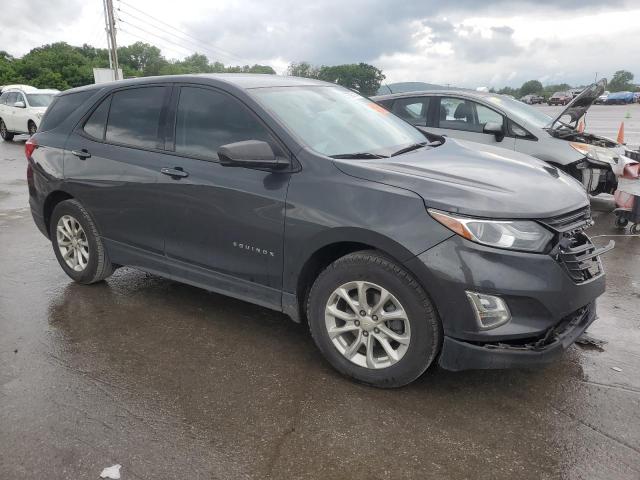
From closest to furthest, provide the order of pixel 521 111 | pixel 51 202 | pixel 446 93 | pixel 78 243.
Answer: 1. pixel 78 243
2. pixel 51 202
3. pixel 446 93
4. pixel 521 111

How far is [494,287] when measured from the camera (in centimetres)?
271

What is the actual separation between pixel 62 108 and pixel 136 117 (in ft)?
3.47

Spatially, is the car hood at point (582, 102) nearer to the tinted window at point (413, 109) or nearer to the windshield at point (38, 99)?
the tinted window at point (413, 109)

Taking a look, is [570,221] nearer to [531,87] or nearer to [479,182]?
[479,182]

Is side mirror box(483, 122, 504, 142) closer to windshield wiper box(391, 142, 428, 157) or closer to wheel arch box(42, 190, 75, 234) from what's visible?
windshield wiper box(391, 142, 428, 157)

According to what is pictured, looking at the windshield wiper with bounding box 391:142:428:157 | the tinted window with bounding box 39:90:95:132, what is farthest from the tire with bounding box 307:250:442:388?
the tinted window with bounding box 39:90:95:132

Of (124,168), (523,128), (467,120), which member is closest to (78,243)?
(124,168)

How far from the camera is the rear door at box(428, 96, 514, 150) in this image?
7.31m

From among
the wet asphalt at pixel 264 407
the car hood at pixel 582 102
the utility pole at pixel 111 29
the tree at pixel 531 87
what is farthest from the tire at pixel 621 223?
the tree at pixel 531 87

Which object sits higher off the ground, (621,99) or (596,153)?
(621,99)

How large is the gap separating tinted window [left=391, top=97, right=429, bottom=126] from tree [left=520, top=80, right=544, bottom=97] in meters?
96.6

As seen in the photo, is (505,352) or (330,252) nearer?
(505,352)

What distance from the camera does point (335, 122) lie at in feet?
12.3

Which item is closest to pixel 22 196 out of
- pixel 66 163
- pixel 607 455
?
pixel 66 163
